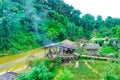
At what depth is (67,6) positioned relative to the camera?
77.2 metres

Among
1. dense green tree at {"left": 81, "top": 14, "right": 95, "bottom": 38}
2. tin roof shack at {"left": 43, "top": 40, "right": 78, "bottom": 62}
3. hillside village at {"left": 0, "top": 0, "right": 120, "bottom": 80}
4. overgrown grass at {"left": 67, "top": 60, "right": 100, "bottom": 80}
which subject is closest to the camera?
hillside village at {"left": 0, "top": 0, "right": 120, "bottom": 80}

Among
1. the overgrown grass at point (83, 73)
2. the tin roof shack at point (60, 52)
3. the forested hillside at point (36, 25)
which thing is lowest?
the overgrown grass at point (83, 73)

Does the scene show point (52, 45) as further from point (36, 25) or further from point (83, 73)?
point (36, 25)

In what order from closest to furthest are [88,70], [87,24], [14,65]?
1. [88,70]
2. [14,65]
3. [87,24]

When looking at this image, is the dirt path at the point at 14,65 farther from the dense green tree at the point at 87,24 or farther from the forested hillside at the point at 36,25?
the dense green tree at the point at 87,24

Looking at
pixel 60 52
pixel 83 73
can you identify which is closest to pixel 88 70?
pixel 83 73

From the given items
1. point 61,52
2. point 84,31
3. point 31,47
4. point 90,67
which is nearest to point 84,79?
point 90,67

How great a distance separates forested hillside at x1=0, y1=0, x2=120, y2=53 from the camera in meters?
42.9

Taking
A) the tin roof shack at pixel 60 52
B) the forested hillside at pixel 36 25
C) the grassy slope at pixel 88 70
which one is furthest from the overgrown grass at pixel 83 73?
the forested hillside at pixel 36 25

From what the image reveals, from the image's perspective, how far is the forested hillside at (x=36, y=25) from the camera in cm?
4293

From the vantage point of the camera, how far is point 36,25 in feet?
175

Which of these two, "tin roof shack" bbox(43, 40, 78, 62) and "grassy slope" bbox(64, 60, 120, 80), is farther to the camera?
"tin roof shack" bbox(43, 40, 78, 62)

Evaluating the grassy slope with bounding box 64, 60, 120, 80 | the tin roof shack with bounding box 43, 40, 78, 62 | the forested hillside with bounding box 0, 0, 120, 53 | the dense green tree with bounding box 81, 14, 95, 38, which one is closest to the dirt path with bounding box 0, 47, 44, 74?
the tin roof shack with bounding box 43, 40, 78, 62

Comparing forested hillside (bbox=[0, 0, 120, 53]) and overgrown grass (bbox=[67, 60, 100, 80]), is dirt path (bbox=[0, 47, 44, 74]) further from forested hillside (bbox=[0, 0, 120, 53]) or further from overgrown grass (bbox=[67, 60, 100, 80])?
overgrown grass (bbox=[67, 60, 100, 80])
